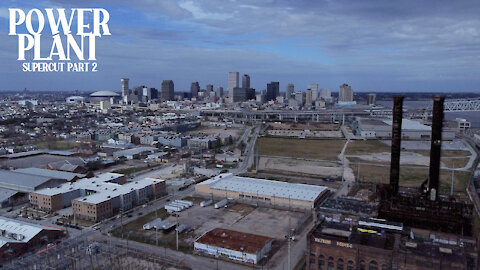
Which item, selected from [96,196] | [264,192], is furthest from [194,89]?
[96,196]

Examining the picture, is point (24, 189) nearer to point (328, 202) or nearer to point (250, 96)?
point (328, 202)

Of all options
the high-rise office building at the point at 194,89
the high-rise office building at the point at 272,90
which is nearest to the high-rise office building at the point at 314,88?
the high-rise office building at the point at 272,90

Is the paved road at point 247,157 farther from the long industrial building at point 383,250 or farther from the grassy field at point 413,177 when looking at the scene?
the long industrial building at point 383,250

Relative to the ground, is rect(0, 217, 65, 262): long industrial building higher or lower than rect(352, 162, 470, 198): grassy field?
lower

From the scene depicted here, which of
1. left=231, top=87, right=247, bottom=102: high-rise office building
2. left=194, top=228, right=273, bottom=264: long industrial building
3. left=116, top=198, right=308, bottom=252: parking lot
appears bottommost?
left=116, top=198, right=308, bottom=252: parking lot

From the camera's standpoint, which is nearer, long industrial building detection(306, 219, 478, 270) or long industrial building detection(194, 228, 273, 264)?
long industrial building detection(306, 219, 478, 270)

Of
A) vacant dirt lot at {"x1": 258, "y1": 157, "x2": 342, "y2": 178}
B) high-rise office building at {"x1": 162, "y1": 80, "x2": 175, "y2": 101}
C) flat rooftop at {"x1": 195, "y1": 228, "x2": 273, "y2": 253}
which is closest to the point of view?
flat rooftop at {"x1": 195, "y1": 228, "x2": 273, "y2": 253}

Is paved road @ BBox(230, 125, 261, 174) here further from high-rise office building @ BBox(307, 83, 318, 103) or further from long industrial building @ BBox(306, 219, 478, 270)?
high-rise office building @ BBox(307, 83, 318, 103)

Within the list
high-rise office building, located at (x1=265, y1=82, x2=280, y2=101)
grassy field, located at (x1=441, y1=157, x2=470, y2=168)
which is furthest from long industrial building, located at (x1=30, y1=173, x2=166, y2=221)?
high-rise office building, located at (x1=265, y1=82, x2=280, y2=101)
